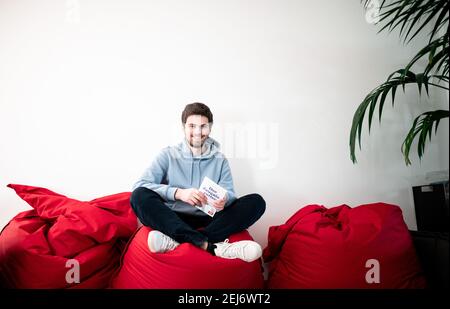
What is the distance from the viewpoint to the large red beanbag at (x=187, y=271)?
1.11m

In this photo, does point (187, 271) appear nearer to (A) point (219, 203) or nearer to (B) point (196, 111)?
(A) point (219, 203)

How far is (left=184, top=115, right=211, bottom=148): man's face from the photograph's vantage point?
1.54 meters

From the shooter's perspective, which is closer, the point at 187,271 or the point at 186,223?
the point at 187,271

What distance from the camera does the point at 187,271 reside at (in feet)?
3.64

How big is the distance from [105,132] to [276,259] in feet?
4.09

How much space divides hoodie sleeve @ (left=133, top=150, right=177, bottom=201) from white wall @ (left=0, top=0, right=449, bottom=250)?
0.87 feet

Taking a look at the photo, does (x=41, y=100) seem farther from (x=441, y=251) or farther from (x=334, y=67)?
(x=441, y=251)

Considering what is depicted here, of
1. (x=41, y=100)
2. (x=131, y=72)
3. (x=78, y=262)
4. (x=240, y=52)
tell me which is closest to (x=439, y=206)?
(x=240, y=52)

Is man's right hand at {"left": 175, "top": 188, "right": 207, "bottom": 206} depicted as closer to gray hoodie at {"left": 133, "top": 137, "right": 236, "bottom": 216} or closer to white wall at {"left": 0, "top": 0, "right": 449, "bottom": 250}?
gray hoodie at {"left": 133, "top": 137, "right": 236, "bottom": 216}

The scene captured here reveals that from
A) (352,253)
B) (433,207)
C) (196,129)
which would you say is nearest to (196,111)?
(196,129)

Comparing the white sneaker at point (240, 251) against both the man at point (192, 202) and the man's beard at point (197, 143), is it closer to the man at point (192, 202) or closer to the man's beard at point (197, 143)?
the man at point (192, 202)

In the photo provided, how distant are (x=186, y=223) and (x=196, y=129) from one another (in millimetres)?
510

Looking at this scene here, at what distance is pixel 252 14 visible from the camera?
192 centimetres

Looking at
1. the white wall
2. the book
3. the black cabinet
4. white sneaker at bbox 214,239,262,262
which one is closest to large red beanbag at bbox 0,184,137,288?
the white wall
